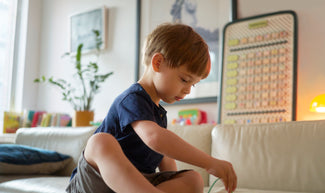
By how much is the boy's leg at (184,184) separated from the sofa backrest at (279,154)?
2.18ft

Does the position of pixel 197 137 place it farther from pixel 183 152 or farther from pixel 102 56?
pixel 102 56

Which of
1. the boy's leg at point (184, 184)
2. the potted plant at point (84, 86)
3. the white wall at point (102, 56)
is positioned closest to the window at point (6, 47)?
the white wall at point (102, 56)

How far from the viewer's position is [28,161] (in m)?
1.97

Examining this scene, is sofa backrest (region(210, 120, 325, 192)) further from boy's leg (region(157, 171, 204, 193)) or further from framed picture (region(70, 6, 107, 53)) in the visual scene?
framed picture (region(70, 6, 107, 53))

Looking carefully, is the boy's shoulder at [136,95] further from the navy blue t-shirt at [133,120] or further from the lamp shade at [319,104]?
the lamp shade at [319,104]

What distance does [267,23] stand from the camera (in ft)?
7.48

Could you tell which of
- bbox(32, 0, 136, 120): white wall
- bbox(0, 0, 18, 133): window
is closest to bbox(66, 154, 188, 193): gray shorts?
bbox(32, 0, 136, 120): white wall

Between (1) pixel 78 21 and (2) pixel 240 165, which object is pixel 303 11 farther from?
(1) pixel 78 21

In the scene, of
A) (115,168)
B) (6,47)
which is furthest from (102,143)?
(6,47)

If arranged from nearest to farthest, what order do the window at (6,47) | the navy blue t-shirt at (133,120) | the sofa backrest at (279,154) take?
the navy blue t-shirt at (133,120) → the sofa backrest at (279,154) → the window at (6,47)

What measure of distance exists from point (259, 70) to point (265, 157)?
2.44 feet

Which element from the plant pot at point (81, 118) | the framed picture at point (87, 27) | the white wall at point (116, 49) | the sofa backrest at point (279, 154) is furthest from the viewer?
the framed picture at point (87, 27)

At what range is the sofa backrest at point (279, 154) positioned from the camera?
158 cm

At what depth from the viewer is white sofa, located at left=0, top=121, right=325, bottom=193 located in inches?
62.1
